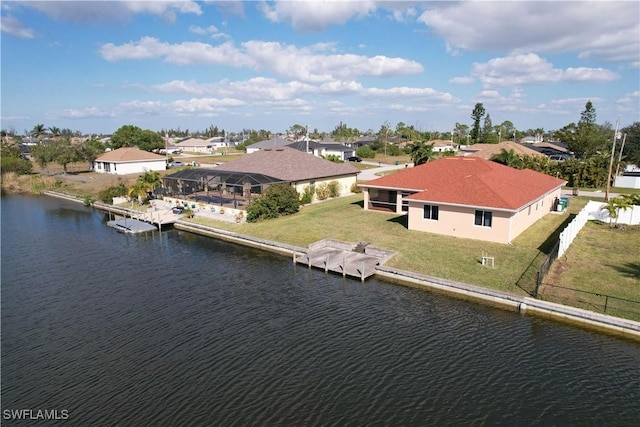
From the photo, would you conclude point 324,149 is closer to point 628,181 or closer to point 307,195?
point 307,195

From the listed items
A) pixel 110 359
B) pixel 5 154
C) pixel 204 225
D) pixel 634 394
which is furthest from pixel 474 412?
pixel 5 154

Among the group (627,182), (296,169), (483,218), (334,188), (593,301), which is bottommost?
(593,301)

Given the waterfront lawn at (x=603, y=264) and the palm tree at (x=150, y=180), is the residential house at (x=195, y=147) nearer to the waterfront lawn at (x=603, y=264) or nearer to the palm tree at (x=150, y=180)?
the palm tree at (x=150, y=180)

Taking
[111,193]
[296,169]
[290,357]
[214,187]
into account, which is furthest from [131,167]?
[290,357]

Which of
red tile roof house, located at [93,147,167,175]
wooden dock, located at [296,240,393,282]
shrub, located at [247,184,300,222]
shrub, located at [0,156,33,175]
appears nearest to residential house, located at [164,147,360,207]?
shrub, located at [247,184,300,222]

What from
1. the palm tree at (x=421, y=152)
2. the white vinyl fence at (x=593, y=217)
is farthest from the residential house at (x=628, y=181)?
the white vinyl fence at (x=593, y=217)

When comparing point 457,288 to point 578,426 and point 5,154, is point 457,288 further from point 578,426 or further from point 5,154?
point 5,154
